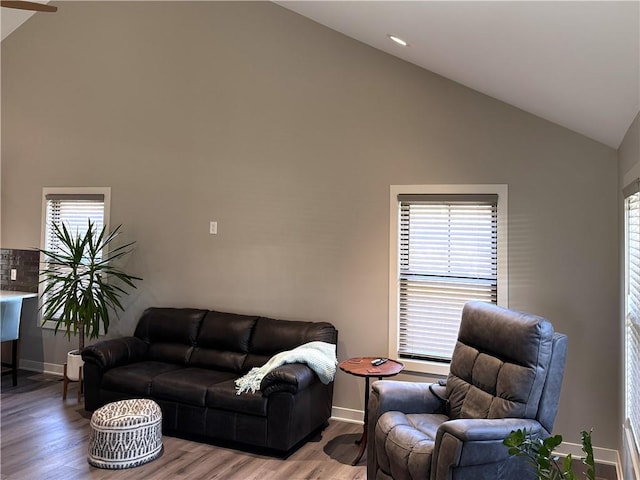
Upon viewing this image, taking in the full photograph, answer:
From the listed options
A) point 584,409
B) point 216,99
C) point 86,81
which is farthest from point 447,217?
point 86,81

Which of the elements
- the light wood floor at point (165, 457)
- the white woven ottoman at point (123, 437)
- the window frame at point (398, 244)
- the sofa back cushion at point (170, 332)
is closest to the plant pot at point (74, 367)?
the light wood floor at point (165, 457)

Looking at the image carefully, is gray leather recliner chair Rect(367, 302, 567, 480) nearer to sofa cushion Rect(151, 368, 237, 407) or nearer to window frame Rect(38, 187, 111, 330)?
sofa cushion Rect(151, 368, 237, 407)

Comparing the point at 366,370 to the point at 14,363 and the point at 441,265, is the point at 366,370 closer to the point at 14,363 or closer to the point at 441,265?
the point at 441,265

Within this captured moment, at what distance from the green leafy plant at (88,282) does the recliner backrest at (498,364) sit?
132 inches

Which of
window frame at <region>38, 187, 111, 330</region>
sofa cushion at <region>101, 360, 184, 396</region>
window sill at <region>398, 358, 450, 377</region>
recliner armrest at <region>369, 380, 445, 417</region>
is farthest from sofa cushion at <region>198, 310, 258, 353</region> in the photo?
window frame at <region>38, 187, 111, 330</region>

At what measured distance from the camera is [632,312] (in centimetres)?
304

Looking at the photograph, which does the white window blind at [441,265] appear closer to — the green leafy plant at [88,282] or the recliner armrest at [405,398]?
the recliner armrest at [405,398]

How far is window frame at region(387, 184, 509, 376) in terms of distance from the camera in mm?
3904

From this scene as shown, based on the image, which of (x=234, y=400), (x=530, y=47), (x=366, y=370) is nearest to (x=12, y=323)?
(x=234, y=400)

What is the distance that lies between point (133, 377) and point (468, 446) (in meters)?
2.83

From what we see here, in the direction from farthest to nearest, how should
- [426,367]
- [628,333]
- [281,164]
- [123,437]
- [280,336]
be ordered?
1. [281,164]
2. [280,336]
3. [426,367]
4. [123,437]
5. [628,333]

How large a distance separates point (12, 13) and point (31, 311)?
329 cm

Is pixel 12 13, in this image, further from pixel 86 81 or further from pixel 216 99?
pixel 216 99

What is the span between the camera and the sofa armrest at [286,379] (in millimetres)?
3658
